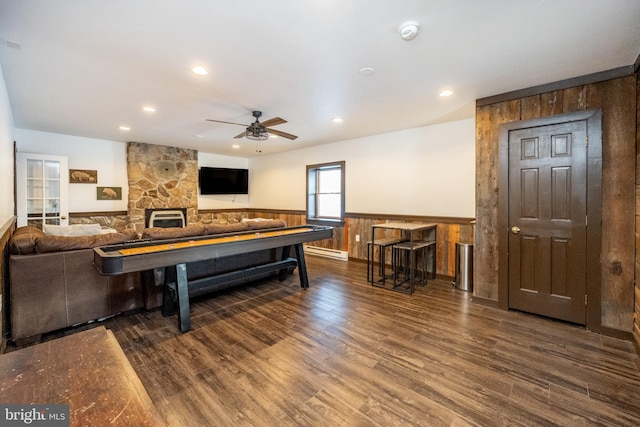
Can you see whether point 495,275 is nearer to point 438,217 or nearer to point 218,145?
point 438,217

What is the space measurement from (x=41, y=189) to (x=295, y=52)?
5.51 metres

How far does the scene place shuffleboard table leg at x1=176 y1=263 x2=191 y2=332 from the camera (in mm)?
2684

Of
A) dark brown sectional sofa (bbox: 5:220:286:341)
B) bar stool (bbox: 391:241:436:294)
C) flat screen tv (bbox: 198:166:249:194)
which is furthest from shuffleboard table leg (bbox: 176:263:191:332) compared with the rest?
flat screen tv (bbox: 198:166:249:194)

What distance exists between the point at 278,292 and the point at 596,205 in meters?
3.61

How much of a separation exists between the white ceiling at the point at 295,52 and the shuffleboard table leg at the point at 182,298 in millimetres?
1953

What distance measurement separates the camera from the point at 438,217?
4.48 metres

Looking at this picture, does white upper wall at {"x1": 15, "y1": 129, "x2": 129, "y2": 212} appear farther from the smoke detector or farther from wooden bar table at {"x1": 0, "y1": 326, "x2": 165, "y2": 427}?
the smoke detector

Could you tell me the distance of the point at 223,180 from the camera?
7418 mm

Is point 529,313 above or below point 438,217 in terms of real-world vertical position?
below

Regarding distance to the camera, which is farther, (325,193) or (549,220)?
(325,193)

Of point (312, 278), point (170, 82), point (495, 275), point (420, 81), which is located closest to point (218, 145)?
point (170, 82)

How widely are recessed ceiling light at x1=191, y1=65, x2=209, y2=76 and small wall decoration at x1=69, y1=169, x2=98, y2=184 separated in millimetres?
4486

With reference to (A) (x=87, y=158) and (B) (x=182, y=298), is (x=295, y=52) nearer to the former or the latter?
(B) (x=182, y=298)

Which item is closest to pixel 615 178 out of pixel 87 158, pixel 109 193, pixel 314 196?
pixel 314 196
